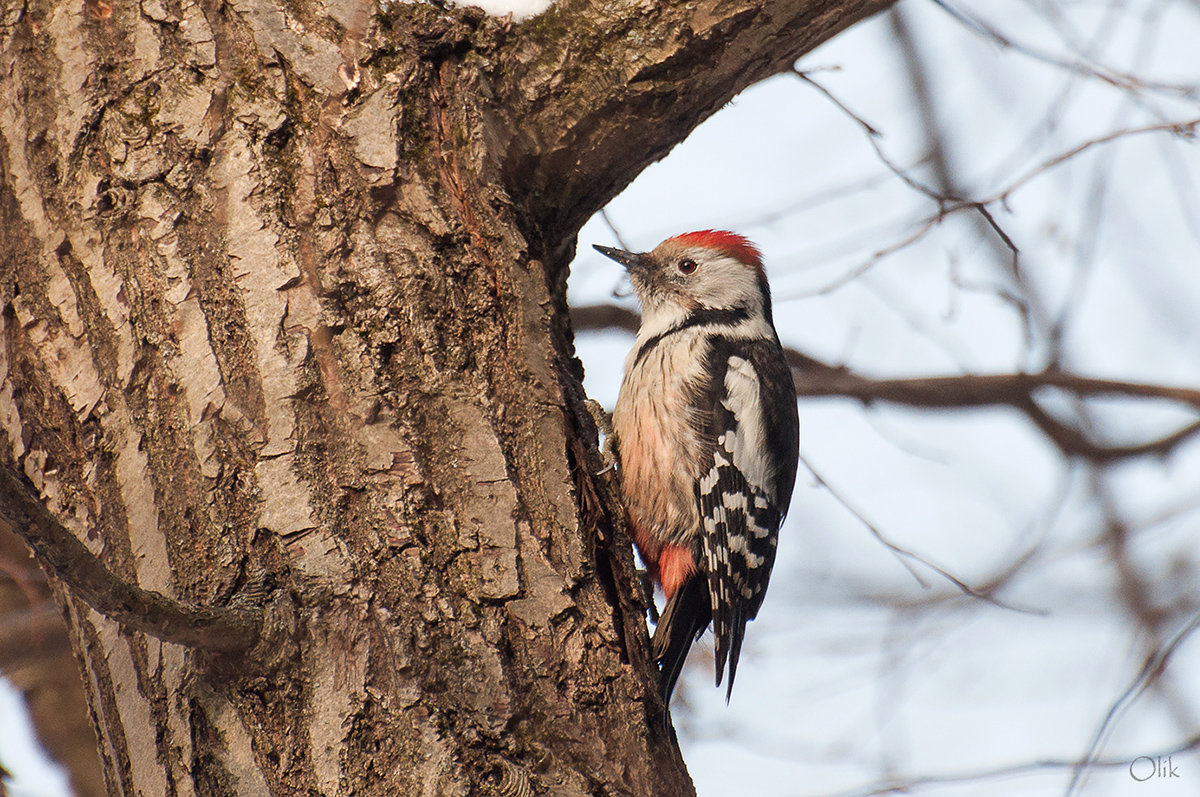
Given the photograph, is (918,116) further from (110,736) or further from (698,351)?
(110,736)

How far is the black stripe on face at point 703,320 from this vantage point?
3.93m

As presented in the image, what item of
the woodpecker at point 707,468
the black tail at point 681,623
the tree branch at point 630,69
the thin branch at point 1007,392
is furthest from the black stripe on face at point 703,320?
the tree branch at point 630,69

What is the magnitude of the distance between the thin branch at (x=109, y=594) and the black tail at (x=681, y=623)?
1.52 m

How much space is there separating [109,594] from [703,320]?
290cm

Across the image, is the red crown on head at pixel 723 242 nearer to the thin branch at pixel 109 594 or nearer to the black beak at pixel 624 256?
the black beak at pixel 624 256

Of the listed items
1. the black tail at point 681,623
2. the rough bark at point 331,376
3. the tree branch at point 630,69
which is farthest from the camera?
the black tail at point 681,623

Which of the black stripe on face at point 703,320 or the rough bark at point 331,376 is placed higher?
the black stripe on face at point 703,320

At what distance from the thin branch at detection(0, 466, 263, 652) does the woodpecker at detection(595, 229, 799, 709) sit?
1700 millimetres

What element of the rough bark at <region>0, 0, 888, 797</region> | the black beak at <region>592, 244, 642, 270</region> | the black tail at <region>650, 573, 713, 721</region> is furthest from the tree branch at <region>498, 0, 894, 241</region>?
the black beak at <region>592, 244, 642, 270</region>

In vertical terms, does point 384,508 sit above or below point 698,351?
below

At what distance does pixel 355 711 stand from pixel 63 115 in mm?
1322

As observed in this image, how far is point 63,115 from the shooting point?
209cm

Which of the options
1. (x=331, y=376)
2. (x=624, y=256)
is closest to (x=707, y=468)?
(x=624, y=256)

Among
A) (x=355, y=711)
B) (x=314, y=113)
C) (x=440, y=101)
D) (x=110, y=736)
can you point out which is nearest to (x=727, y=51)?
(x=440, y=101)
